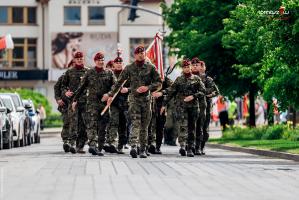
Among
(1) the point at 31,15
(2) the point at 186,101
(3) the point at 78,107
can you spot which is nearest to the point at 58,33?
(1) the point at 31,15

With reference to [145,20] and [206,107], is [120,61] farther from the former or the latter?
[145,20]

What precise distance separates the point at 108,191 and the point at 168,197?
3.44ft

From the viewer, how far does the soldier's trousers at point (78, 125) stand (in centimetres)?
2523

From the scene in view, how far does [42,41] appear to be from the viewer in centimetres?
9538

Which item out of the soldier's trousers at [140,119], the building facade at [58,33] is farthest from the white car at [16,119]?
the building facade at [58,33]

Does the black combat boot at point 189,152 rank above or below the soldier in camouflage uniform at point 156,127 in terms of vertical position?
below

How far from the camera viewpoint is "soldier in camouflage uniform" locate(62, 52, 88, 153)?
82.8 ft

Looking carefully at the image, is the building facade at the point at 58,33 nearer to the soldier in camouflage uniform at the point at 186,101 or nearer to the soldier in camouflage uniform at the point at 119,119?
the soldier in camouflage uniform at the point at 119,119

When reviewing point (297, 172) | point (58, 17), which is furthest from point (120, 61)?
point (58, 17)

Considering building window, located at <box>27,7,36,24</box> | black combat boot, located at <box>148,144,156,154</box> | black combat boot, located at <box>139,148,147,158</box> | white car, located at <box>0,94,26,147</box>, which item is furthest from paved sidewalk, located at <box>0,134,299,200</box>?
building window, located at <box>27,7,36,24</box>

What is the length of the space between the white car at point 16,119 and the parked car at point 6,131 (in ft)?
3.27

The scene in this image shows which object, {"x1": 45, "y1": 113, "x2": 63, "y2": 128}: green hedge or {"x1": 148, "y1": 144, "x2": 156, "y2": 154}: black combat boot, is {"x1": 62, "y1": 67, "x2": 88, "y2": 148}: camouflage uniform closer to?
{"x1": 148, "y1": 144, "x2": 156, "y2": 154}: black combat boot

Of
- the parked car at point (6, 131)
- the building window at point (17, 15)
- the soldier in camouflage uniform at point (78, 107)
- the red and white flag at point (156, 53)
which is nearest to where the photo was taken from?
the soldier in camouflage uniform at point (78, 107)

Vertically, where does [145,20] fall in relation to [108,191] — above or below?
above
